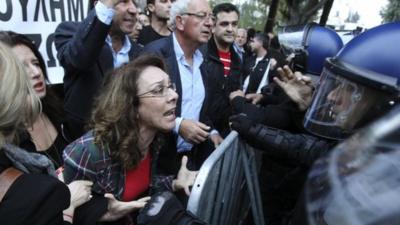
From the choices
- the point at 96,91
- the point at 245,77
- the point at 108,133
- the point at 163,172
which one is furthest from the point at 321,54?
the point at 245,77

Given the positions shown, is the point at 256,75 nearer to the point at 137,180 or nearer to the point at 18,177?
the point at 137,180

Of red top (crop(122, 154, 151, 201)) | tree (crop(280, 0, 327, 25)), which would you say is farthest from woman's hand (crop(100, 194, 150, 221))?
tree (crop(280, 0, 327, 25))

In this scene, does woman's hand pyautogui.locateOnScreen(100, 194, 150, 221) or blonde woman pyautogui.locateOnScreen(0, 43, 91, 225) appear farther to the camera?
woman's hand pyautogui.locateOnScreen(100, 194, 150, 221)

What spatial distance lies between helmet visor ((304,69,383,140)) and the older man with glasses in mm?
770

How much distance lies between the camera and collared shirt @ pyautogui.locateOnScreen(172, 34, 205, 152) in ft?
9.57

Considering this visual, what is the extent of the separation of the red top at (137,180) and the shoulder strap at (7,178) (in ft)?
2.65

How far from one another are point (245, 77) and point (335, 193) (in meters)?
5.35

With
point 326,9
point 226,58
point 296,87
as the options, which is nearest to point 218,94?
point 296,87

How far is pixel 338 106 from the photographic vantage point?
2.15 metres

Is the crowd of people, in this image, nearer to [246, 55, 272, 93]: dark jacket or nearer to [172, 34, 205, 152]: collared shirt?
[172, 34, 205, 152]: collared shirt

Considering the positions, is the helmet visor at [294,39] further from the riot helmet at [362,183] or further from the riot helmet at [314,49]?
the riot helmet at [362,183]

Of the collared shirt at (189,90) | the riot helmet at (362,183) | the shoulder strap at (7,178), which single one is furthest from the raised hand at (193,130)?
the riot helmet at (362,183)

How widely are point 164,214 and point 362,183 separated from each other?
0.62m

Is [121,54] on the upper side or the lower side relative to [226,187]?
upper
